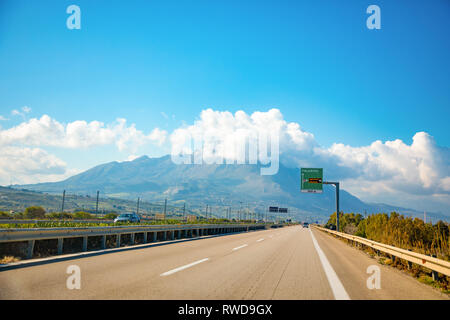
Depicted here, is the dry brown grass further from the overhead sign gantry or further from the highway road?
the overhead sign gantry

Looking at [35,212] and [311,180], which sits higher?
[311,180]

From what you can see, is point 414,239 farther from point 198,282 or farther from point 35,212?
point 35,212

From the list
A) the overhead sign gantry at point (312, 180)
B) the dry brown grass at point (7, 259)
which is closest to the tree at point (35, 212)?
the overhead sign gantry at point (312, 180)

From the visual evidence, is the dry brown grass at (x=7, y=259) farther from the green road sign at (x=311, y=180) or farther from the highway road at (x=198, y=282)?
the green road sign at (x=311, y=180)

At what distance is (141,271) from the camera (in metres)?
7.65

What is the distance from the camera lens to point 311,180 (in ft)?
120

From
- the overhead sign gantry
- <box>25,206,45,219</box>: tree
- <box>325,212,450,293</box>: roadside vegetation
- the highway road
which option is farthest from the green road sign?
<box>25,206,45,219</box>: tree

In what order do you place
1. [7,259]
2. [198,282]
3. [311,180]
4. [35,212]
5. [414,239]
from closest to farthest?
1. [198,282]
2. [7,259]
3. [414,239]
4. [311,180]
5. [35,212]

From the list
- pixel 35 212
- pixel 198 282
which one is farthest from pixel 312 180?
pixel 35 212

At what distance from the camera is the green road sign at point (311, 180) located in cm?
3606
